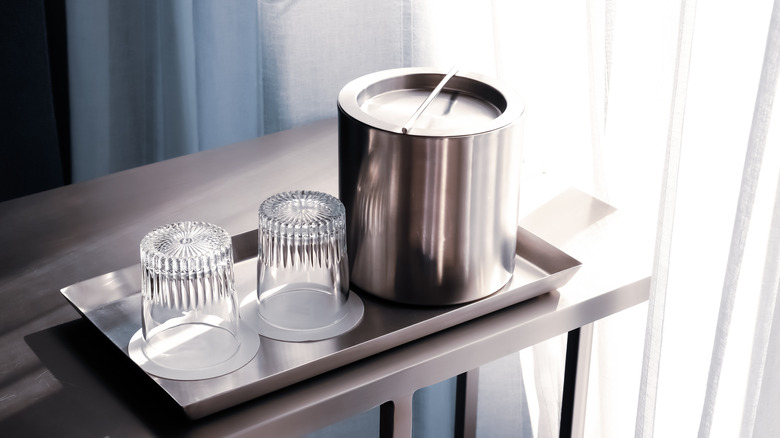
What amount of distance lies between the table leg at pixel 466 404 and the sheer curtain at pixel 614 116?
0.08 metres

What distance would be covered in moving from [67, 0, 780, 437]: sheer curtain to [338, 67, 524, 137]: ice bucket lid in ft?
0.60

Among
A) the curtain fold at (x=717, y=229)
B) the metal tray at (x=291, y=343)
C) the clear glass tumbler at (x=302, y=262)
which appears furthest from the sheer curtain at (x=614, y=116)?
the clear glass tumbler at (x=302, y=262)

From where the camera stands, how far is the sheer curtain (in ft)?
2.43

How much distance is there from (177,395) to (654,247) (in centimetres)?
46

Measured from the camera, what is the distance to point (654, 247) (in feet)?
2.72

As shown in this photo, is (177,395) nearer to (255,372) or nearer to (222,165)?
(255,372)

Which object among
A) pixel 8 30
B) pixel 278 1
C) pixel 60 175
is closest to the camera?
pixel 278 1

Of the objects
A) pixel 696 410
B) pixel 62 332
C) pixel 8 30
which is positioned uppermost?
pixel 8 30

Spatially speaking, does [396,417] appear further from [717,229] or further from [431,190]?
[717,229]

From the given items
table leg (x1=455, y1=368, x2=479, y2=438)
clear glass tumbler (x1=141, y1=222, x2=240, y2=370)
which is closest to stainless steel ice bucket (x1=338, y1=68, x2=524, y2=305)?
clear glass tumbler (x1=141, y1=222, x2=240, y2=370)

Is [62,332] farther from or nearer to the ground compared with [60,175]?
farther from the ground

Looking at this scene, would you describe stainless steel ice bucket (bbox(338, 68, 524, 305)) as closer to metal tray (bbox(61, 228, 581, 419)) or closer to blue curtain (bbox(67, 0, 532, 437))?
metal tray (bbox(61, 228, 581, 419))

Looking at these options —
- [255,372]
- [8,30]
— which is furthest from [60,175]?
[255,372]

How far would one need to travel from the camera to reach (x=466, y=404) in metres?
1.05
